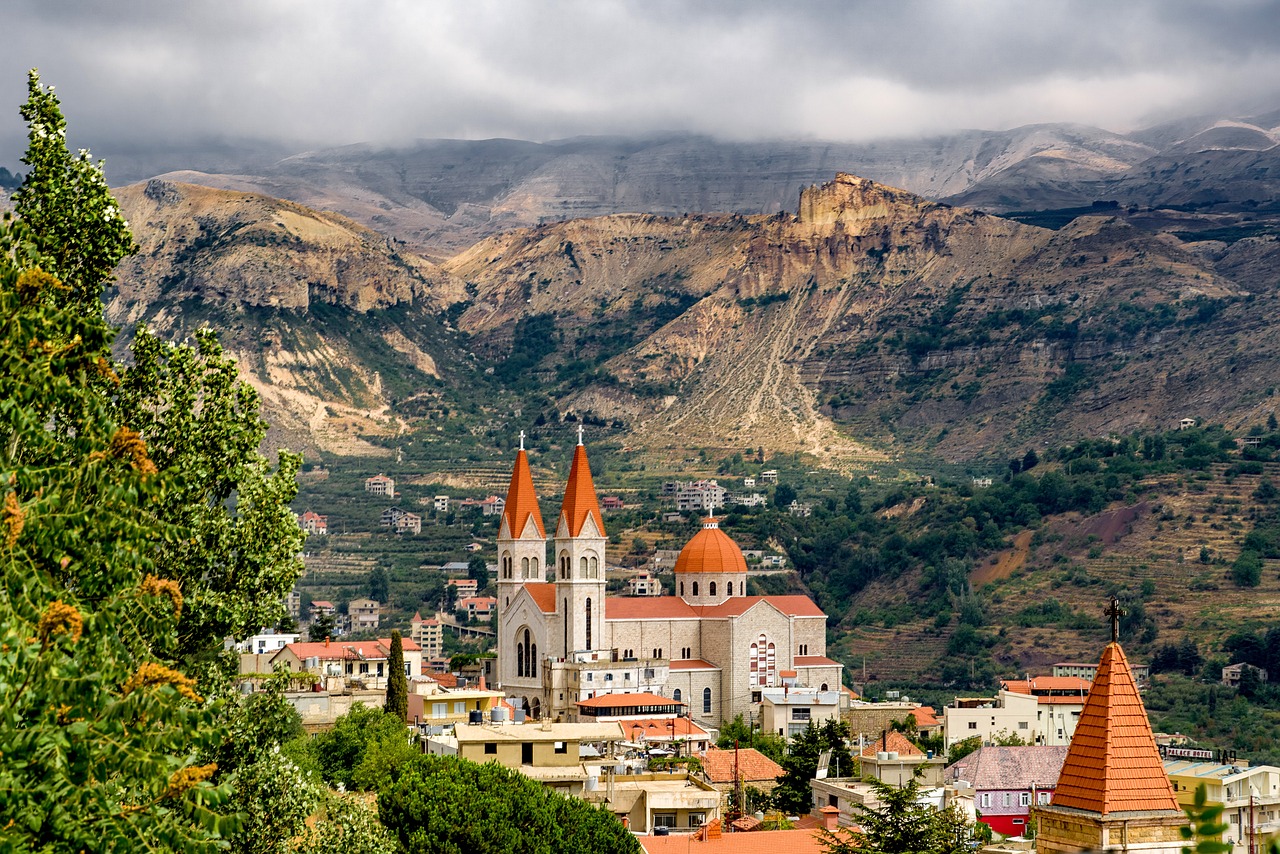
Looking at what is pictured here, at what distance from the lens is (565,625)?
3445 inches

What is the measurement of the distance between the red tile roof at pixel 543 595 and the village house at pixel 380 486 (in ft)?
341

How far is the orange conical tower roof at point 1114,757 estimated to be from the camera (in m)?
19.5

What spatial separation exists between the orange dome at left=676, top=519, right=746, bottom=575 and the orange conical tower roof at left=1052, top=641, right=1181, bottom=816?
Answer: 74.1 m

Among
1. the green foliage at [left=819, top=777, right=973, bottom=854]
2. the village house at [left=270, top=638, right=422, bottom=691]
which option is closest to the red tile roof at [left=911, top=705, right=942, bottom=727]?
the village house at [left=270, top=638, right=422, bottom=691]

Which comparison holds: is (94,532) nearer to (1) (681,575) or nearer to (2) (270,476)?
(2) (270,476)

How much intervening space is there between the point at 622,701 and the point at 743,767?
676 inches

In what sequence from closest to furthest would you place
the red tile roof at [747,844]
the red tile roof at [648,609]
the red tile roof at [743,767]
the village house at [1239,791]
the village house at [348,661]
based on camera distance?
the red tile roof at [747,844], the village house at [1239,791], the red tile roof at [743,767], the village house at [348,661], the red tile roof at [648,609]

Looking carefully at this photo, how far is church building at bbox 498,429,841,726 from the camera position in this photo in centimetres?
8644

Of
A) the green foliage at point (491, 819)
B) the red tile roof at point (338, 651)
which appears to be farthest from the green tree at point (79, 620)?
the red tile roof at point (338, 651)

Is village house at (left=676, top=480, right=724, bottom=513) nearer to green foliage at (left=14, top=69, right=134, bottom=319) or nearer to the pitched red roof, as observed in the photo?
the pitched red roof

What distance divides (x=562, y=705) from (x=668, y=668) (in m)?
6.29

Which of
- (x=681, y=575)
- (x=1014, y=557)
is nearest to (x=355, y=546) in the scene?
(x=1014, y=557)

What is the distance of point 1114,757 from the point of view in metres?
19.6

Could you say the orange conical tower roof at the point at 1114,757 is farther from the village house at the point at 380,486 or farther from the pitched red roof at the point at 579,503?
the village house at the point at 380,486
